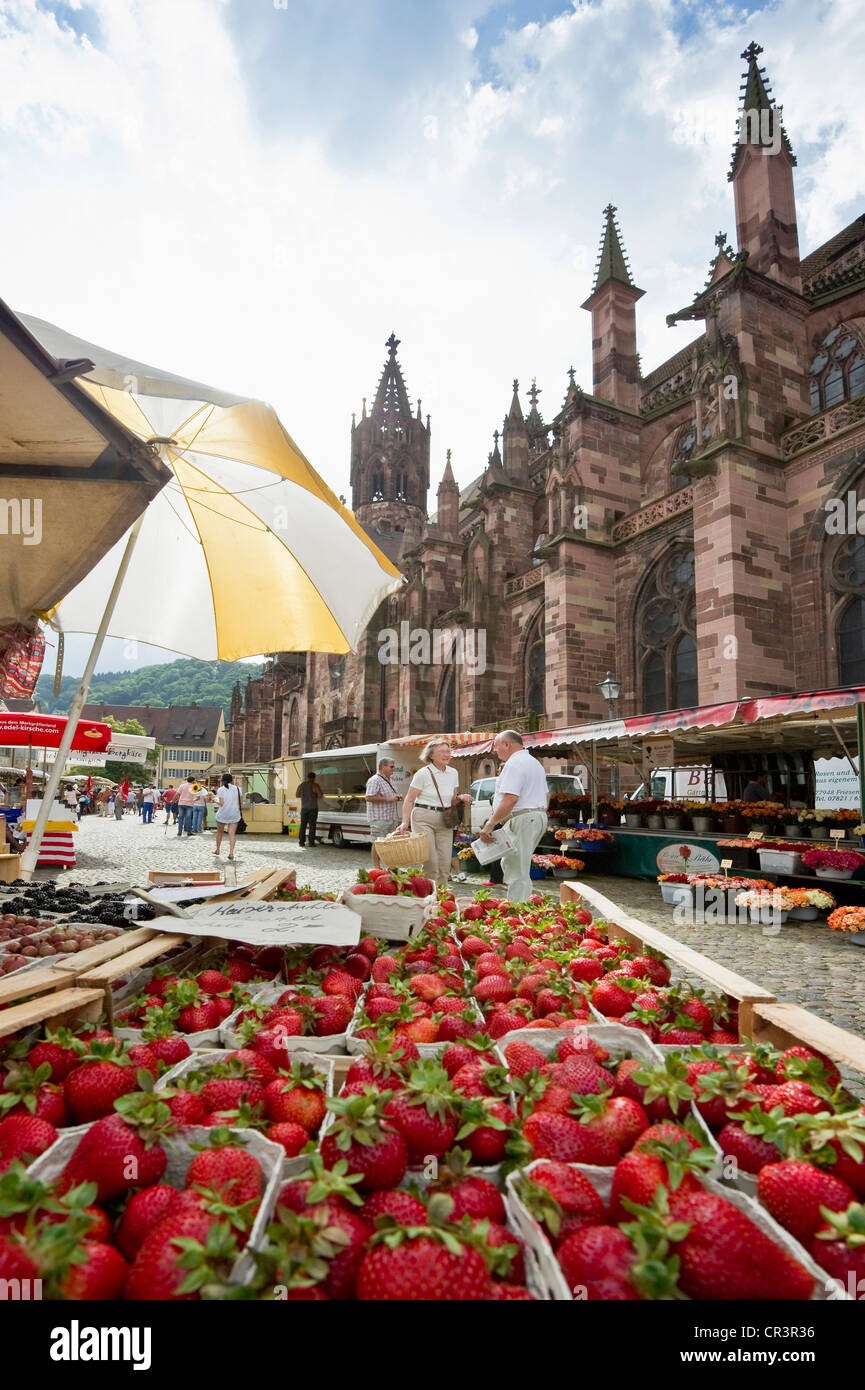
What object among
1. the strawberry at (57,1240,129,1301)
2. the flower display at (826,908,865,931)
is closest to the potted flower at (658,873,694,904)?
the flower display at (826,908,865,931)

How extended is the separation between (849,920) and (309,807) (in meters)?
13.6

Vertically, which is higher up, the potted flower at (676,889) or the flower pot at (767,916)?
the potted flower at (676,889)

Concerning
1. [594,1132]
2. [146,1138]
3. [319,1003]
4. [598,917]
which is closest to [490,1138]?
[594,1132]

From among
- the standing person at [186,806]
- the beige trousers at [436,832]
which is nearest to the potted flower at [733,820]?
the beige trousers at [436,832]

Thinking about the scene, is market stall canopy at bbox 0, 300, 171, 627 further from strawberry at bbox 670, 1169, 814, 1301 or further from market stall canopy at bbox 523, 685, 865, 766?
market stall canopy at bbox 523, 685, 865, 766

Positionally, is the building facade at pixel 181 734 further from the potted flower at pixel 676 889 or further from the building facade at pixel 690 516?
the potted flower at pixel 676 889

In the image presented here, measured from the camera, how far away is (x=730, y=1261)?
97 cm

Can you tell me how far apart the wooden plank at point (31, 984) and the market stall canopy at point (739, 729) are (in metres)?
8.81

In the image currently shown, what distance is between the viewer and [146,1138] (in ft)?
4.08

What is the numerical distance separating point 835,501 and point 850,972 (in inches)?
507

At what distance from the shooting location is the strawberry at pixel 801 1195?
1153 millimetres

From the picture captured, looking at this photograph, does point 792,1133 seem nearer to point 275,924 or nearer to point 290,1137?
point 290,1137

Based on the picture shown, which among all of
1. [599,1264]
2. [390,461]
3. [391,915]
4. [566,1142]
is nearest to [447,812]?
[391,915]

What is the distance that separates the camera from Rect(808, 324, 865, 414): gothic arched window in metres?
18.8
